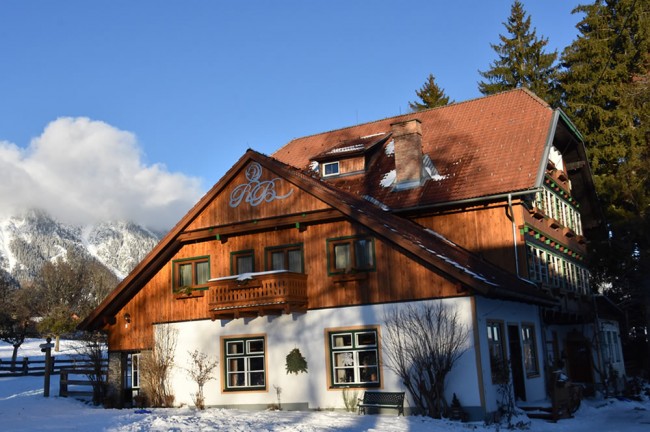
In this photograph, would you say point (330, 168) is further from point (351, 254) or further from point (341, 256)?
point (351, 254)

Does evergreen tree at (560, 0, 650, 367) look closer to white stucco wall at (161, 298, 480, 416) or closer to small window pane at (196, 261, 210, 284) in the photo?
white stucco wall at (161, 298, 480, 416)

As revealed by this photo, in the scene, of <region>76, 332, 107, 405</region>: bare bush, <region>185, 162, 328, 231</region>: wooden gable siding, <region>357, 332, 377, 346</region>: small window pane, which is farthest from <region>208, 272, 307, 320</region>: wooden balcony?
<region>76, 332, 107, 405</region>: bare bush

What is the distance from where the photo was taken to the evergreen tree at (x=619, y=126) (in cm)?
3497

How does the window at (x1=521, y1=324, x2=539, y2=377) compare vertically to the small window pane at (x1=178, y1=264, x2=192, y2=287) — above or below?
below

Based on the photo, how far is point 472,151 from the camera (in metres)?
26.7

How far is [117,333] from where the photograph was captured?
83.2 ft

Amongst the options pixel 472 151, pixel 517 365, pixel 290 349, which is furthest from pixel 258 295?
pixel 472 151

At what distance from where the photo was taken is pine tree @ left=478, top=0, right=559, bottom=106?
44.7 metres

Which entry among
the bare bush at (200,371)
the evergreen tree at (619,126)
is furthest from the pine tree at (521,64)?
the bare bush at (200,371)

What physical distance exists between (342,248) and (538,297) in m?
6.10

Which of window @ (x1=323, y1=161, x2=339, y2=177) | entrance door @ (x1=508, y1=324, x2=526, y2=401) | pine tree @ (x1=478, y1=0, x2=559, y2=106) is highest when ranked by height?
pine tree @ (x1=478, y1=0, x2=559, y2=106)

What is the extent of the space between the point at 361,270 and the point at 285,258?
285cm

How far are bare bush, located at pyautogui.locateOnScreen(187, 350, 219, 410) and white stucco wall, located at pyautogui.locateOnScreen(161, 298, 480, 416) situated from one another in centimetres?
16

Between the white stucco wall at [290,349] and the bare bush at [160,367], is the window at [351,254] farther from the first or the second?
the bare bush at [160,367]
